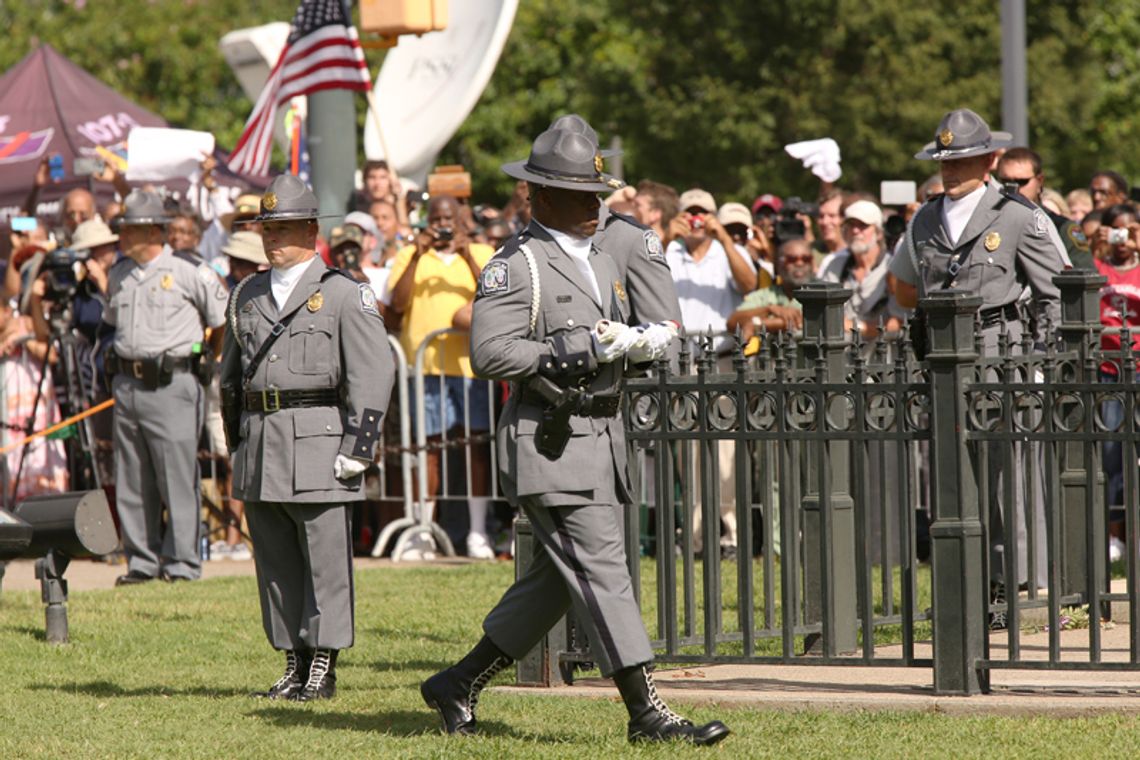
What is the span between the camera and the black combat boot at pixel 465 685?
7.60 metres

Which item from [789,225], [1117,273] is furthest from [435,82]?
[1117,273]

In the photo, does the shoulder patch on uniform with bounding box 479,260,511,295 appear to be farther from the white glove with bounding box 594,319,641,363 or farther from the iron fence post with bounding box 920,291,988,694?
the iron fence post with bounding box 920,291,988,694

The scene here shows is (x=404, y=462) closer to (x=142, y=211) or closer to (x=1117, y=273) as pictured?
(x=142, y=211)

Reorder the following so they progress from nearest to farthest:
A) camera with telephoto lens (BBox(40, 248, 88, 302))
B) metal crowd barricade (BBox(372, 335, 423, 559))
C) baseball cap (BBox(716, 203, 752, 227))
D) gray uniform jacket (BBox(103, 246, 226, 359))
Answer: gray uniform jacket (BBox(103, 246, 226, 359)), metal crowd barricade (BBox(372, 335, 423, 559)), camera with telephoto lens (BBox(40, 248, 88, 302)), baseball cap (BBox(716, 203, 752, 227))

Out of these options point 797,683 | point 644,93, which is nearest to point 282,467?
point 797,683

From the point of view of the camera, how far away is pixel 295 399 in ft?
28.1

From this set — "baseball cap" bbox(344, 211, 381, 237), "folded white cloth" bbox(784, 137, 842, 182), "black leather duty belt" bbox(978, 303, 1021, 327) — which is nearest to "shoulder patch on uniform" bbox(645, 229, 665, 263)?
"black leather duty belt" bbox(978, 303, 1021, 327)

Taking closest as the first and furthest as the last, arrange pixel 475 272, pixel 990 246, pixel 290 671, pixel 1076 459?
pixel 290 671 < pixel 990 246 < pixel 1076 459 < pixel 475 272

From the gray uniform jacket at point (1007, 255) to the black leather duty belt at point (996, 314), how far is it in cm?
3

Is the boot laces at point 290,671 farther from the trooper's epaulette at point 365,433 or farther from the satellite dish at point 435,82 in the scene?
the satellite dish at point 435,82

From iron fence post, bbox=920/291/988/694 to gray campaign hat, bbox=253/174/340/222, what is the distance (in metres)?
2.52

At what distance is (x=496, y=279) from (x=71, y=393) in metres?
7.79

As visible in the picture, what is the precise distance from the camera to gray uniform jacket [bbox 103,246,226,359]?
509 inches

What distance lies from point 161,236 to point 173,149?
327cm
